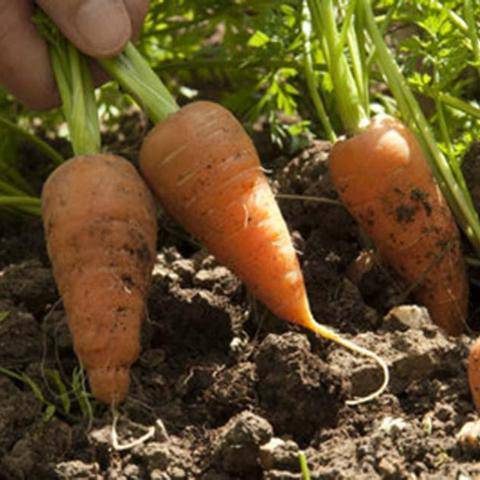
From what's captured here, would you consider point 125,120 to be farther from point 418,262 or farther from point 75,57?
point 418,262

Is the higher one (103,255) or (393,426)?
(103,255)

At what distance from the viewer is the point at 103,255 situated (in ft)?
7.54

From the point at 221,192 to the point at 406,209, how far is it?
44cm

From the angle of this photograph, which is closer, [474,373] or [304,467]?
[304,467]

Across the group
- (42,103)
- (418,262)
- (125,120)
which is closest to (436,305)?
(418,262)

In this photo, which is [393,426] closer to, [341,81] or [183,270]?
[183,270]

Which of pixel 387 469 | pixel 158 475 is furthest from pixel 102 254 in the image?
pixel 387 469

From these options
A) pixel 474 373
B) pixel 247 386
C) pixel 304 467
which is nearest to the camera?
pixel 304 467

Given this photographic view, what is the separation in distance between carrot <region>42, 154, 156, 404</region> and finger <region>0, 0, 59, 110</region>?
0.38 metres

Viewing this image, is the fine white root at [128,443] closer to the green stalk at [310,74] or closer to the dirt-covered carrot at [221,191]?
the dirt-covered carrot at [221,191]

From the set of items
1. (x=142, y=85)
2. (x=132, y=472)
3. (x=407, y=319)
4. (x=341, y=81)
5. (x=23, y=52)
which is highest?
(x=23, y=52)

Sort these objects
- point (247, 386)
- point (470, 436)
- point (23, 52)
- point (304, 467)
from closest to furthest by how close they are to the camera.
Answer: point (304, 467), point (470, 436), point (247, 386), point (23, 52)

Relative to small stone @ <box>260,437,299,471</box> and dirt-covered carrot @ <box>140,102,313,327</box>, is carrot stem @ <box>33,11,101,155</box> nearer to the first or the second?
dirt-covered carrot @ <box>140,102,313,327</box>

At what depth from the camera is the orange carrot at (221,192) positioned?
2.42m
